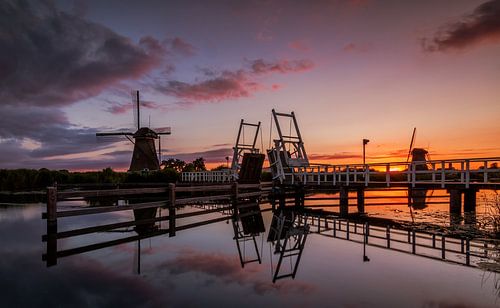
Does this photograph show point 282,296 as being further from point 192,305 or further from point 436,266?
point 436,266

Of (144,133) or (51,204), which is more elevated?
(144,133)

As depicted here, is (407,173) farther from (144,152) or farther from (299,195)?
(144,152)

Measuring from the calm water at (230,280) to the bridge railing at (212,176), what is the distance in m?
21.7

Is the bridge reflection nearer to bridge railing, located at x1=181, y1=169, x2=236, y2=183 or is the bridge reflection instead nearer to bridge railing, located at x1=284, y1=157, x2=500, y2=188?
bridge railing, located at x1=284, y1=157, x2=500, y2=188

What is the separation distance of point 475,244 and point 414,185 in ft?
25.9

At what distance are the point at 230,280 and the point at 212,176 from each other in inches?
1199

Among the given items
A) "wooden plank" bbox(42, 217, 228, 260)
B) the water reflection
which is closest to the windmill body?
the water reflection

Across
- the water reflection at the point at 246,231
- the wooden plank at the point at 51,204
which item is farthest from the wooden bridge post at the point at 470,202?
the wooden plank at the point at 51,204

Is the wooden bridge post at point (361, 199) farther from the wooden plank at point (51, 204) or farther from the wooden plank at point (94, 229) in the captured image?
the wooden plank at point (51, 204)

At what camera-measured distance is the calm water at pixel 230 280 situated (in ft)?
20.1

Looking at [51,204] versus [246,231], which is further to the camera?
[246,231]

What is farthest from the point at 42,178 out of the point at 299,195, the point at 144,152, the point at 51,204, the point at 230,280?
the point at 230,280

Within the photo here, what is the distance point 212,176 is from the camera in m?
37.6

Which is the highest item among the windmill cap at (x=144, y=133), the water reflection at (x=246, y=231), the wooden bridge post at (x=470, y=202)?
the windmill cap at (x=144, y=133)
